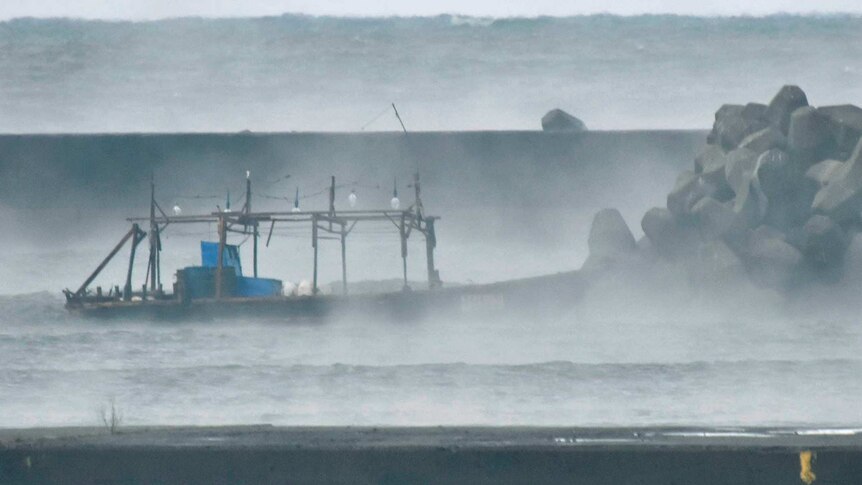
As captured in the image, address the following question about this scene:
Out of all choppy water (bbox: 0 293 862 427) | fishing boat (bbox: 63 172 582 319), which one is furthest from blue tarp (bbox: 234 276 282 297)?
choppy water (bbox: 0 293 862 427)

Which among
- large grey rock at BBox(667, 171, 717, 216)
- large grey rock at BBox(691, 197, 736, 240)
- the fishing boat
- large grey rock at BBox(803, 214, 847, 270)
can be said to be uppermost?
large grey rock at BBox(667, 171, 717, 216)

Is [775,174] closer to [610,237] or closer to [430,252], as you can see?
[610,237]

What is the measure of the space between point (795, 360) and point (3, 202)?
16.8 metres

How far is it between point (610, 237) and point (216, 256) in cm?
538

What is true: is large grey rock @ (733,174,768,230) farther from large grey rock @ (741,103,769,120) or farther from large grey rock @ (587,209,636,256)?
large grey rock @ (587,209,636,256)

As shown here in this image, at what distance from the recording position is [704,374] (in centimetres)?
1498

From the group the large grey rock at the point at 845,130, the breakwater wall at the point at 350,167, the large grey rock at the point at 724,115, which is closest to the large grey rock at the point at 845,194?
the large grey rock at the point at 845,130

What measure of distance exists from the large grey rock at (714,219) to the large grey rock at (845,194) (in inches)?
43.8

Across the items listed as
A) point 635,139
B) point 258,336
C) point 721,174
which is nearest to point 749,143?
point 721,174

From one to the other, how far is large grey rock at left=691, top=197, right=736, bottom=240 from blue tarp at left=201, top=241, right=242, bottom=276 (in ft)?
20.4

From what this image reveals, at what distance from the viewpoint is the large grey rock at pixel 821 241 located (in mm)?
21812

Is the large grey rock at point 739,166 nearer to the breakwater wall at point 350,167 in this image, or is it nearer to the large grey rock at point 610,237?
the large grey rock at point 610,237

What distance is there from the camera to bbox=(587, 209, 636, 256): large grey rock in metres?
23.0

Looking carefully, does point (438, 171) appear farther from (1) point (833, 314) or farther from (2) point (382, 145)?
(1) point (833, 314)
